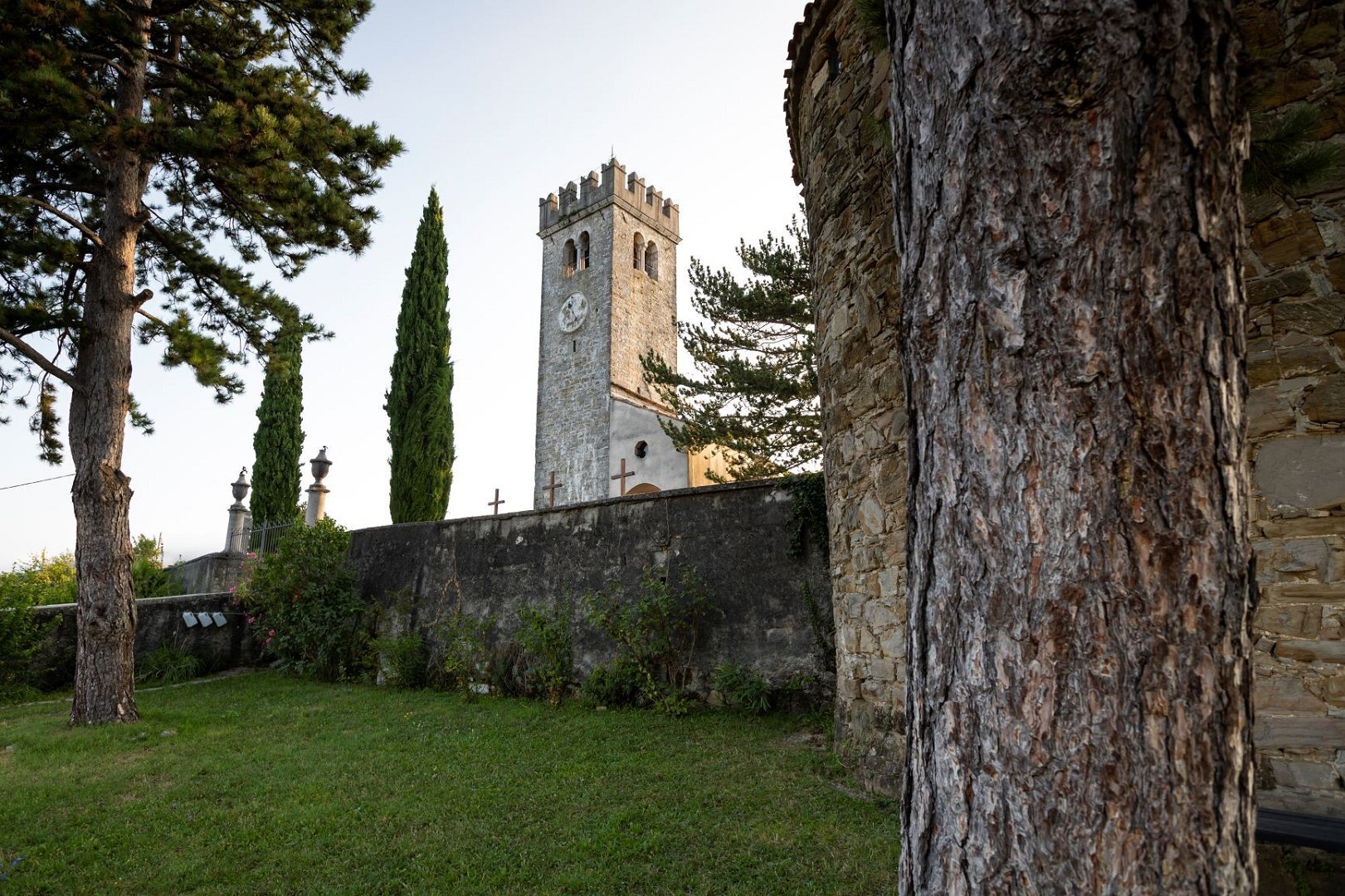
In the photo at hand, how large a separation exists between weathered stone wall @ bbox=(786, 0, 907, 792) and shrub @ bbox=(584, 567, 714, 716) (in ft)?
6.38

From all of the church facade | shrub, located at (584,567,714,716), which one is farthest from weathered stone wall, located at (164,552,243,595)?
shrub, located at (584,567,714,716)

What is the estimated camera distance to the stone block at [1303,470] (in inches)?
94.8

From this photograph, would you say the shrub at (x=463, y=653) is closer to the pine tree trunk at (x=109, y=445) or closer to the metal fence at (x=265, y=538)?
the pine tree trunk at (x=109, y=445)

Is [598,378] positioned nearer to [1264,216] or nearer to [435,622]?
[435,622]

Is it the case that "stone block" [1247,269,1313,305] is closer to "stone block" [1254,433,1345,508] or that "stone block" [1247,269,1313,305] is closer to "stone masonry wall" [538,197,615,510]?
"stone block" [1254,433,1345,508]

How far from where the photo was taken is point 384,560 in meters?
9.47

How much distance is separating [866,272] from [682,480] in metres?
12.9

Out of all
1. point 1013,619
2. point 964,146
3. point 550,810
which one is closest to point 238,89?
point 550,810

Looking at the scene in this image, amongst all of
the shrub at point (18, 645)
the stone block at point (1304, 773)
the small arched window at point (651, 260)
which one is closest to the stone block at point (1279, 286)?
the stone block at point (1304, 773)

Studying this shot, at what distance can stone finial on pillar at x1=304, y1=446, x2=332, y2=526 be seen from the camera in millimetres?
12438

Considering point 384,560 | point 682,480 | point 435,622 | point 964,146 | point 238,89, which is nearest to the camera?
point 964,146

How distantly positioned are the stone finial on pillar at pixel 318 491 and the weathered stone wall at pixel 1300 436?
42.4 feet

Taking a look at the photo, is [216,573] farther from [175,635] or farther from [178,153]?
[178,153]

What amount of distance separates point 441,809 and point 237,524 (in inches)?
497
